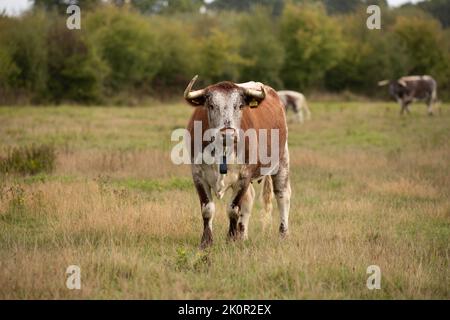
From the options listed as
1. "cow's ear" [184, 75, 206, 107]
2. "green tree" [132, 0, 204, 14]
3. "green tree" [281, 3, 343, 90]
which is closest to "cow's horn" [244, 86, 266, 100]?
"cow's ear" [184, 75, 206, 107]

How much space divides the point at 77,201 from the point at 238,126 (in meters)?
3.40

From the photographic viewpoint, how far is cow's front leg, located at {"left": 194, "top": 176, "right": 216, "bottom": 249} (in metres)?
7.24

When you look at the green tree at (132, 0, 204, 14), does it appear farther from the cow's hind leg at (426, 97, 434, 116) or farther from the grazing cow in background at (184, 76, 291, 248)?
the grazing cow in background at (184, 76, 291, 248)

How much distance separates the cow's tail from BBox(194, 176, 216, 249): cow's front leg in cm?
160

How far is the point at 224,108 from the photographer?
22.5 feet

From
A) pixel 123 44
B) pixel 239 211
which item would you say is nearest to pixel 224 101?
pixel 239 211

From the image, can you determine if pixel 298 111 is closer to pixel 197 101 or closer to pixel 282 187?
pixel 282 187

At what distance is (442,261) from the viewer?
6.80m

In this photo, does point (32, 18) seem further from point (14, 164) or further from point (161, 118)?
point (14, 164)

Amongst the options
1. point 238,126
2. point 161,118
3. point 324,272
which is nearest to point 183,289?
point 324,272

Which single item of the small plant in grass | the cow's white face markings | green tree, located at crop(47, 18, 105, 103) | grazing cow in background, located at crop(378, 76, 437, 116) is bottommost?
the small plant in grass

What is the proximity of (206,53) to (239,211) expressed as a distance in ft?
134

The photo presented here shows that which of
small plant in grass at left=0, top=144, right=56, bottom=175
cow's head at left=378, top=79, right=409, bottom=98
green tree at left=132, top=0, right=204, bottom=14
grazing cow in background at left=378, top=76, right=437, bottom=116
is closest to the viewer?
small plant in grass at left=0, top=144, right=56, bottom=175
